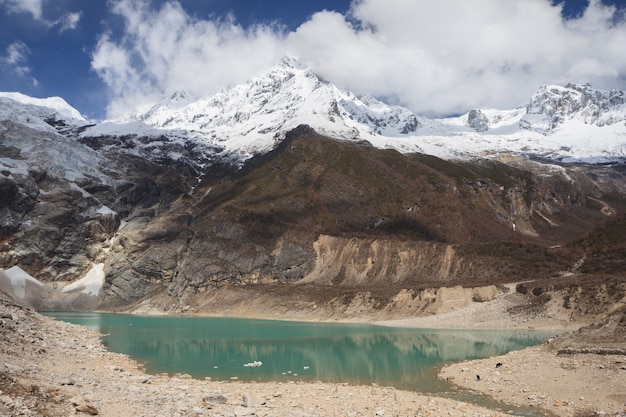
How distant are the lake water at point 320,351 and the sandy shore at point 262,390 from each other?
3.24 metres

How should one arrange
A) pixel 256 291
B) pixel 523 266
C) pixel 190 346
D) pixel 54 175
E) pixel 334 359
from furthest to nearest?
pixel 54 175, pixel 256 291, pixel 523 266, pixel 190 346, pixel 334 359

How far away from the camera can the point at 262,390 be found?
94.9 feet

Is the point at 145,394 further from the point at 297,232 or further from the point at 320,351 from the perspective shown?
the point at 297,232

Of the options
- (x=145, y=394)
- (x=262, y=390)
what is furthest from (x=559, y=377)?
(x=145, y=394)

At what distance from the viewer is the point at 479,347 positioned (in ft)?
170

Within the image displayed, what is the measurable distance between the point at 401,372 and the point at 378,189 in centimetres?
13645

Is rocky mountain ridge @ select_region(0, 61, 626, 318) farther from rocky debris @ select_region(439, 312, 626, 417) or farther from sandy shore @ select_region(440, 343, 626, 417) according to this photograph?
sandy shore @ select_region(440, 343, 626, 417)

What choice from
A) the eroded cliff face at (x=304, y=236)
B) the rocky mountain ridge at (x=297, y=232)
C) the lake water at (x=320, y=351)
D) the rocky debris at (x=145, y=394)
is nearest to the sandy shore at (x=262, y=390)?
the rocky debris at (x=145, y=394)

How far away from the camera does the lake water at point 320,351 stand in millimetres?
36281

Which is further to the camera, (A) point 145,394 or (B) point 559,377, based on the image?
(B) point 559,377

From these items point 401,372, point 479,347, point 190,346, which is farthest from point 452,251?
point 401,372

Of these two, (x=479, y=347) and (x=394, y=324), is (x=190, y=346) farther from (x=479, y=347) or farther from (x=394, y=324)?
(x=394, y=324)

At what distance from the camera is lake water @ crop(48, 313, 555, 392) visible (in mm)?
36281

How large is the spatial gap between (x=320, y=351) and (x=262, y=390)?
22.4 m
